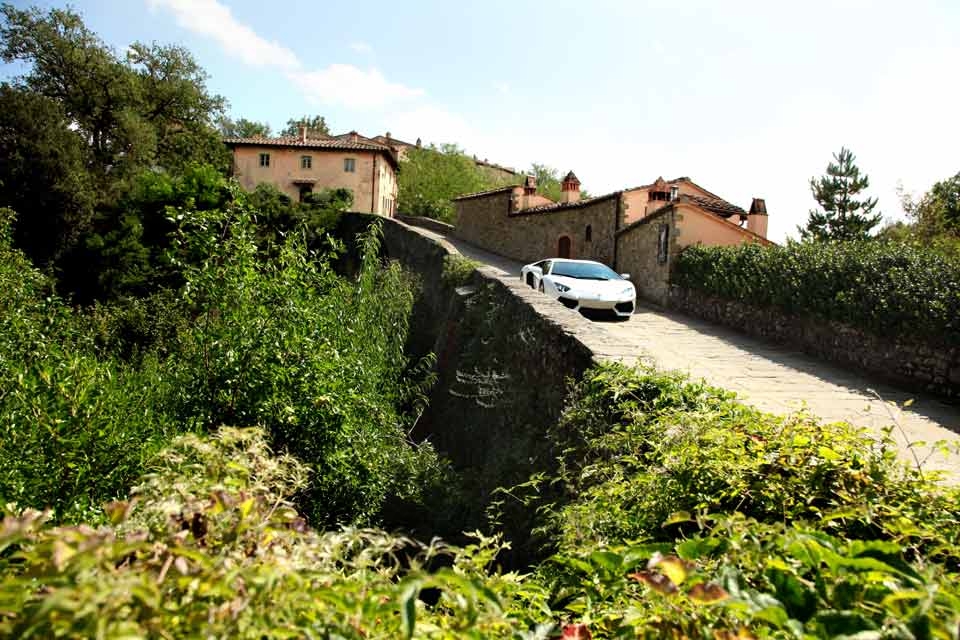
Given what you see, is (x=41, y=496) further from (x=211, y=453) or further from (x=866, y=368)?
(x=866, y=368)

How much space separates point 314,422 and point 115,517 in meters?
5.62

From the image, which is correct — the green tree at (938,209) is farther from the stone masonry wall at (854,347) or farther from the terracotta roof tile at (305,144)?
the terracotta roof tile at (305,144)

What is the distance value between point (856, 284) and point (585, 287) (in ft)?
16.8

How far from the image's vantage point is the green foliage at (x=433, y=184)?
49.6m

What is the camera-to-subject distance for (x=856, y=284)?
10414mm

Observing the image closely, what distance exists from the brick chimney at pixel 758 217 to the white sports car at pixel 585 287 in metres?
6.35

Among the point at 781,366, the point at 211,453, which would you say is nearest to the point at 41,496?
the point at 211,453

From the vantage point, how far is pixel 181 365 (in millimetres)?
6996

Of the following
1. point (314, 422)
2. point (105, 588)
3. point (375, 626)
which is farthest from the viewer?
point (314, 422)

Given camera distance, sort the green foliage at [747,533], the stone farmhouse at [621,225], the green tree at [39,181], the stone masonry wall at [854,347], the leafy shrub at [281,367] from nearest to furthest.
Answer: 1. the green foliage at [747,533]
2. the leafy shrub at [281,367]
3. the stone masonry wall at [854,347]
4. the stone farmhouse at [621,225]
5. the green tree at [39,181]

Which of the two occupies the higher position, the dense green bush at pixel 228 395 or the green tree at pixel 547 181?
the green tree at pixel 547 181

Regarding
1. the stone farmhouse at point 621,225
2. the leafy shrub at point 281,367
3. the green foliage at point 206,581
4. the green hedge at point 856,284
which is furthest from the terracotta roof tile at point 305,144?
the green foliage at point 206,581

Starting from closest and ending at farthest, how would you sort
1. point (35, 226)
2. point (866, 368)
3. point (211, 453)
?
point (211, 453), point (866, 368), point (35, 226)

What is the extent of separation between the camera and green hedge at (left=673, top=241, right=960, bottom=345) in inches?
345
